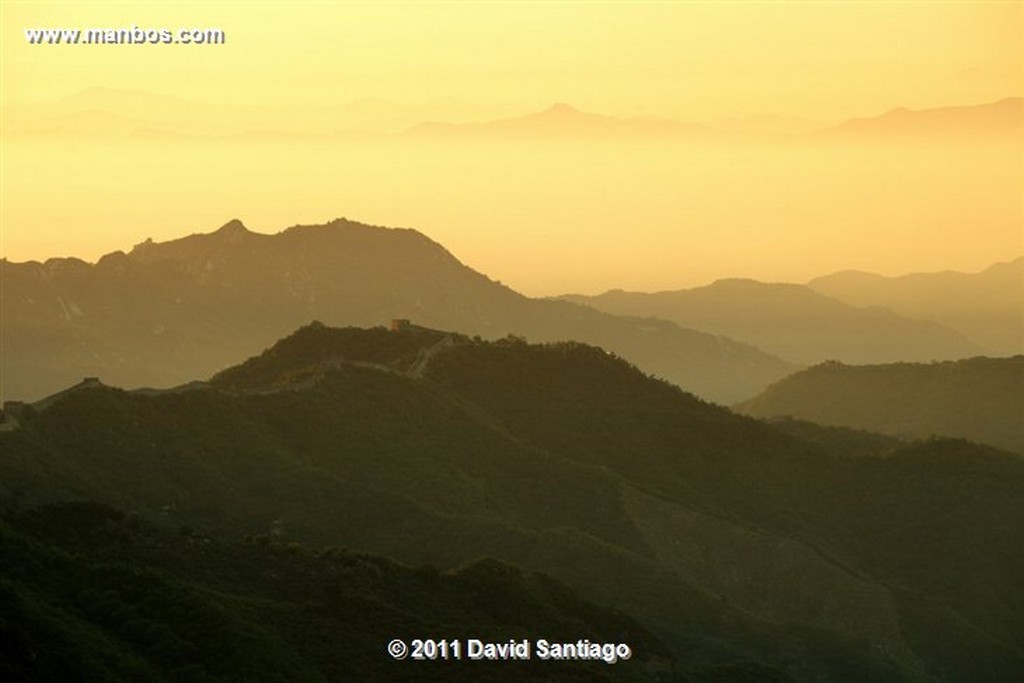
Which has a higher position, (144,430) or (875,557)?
(144,430)

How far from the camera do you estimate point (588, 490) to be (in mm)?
155125

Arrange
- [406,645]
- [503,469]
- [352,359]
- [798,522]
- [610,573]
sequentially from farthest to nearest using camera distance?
[352,359] → [798,522] → [503,469] → [610,573] → [406,645]

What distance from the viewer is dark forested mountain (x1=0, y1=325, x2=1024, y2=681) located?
127m

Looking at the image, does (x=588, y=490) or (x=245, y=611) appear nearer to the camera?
(x=245, y=611)

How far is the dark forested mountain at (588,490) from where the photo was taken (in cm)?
12656

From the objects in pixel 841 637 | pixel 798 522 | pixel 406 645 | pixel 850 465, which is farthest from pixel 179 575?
pixel 850 465

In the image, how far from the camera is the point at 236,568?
10012 cm

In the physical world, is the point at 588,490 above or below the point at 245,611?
above

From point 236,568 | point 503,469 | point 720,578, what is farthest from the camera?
point 503,469

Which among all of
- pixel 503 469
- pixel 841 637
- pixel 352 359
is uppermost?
pixel 352 359

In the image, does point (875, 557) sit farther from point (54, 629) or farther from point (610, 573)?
point (54, 629)

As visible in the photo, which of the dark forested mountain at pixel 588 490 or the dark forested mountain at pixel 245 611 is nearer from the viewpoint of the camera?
the dark forested mountain at pixel 245 611

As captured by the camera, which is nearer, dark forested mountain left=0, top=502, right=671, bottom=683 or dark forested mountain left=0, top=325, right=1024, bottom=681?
dark forested mountain left=0, top=502, right=671, bottom=683

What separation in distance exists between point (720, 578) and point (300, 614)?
200ft
